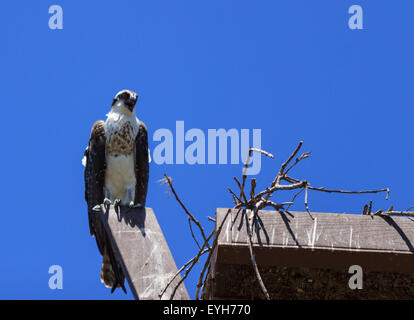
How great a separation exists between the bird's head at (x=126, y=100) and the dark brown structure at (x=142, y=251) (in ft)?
8.70

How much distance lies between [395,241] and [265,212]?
70cm

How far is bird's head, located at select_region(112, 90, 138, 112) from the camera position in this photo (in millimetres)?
6809

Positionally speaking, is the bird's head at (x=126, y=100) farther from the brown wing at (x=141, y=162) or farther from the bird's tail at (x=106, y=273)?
the bird's tail at (x=106, y=273)

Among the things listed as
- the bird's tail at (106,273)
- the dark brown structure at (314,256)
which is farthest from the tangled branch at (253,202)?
the bird's tail at (106,273)

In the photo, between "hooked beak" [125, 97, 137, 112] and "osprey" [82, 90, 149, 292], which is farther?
"hooked beak" [125, 97, 137, 112]

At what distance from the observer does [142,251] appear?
3.92 meters

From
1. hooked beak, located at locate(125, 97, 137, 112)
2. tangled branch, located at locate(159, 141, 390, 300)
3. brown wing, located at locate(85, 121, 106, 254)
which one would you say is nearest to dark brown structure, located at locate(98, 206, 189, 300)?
tangled branch, located at locate(159, 141, 390, 300)

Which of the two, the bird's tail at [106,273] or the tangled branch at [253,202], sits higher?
the tangled branch at [253,202]

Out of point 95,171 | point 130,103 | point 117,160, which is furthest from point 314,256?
point 130,103

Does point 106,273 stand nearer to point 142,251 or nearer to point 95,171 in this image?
point 95,171

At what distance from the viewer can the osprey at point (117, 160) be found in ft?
21.5

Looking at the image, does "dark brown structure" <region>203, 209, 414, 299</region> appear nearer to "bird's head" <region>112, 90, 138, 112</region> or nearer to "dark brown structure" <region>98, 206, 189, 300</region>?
"dark brown structure" <region>98, 206, 189, 300</region>

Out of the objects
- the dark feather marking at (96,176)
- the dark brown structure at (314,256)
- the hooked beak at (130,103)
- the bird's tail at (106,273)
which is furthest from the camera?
the hooked beak at (130,103)
